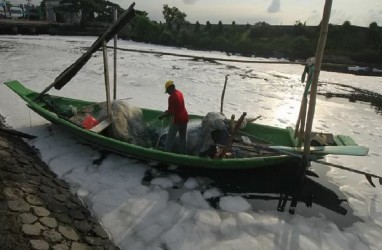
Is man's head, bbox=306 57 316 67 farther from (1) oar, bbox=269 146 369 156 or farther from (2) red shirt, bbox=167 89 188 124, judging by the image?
(2) red shirt, bbox=167 89 188 124

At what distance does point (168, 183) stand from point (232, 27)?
43.7 metres

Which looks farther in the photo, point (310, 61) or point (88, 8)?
point (88, 8)

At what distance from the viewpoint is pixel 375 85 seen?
2077cm

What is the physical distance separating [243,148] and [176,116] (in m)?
1.65

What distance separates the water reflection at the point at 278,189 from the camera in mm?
5711

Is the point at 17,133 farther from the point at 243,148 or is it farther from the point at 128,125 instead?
the point at 243,148

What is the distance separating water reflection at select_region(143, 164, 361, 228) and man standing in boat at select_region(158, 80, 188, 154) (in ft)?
2.03

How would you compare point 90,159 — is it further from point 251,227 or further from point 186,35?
point 186,35

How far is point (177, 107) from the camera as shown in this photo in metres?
6.20

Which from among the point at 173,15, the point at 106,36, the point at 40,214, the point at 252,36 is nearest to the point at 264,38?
the point at 252,36

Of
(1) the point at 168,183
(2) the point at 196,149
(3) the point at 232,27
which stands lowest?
(1) the point at 168,183

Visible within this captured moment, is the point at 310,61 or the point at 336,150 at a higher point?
the point at 310,61

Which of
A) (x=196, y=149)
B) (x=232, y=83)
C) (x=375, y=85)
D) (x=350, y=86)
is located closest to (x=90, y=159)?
(x=196, y=149)

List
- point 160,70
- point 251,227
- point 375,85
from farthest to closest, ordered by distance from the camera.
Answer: point 375,85 < point 160,70 < point 251,227
